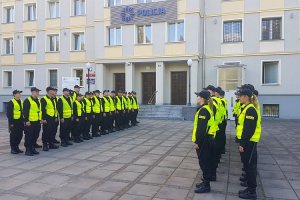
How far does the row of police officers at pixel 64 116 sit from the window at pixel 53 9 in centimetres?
1651

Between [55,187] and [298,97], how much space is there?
64.2 feet

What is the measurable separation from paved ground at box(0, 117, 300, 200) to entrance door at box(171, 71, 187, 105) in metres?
13.1

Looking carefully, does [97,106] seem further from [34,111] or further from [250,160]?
[250,160]

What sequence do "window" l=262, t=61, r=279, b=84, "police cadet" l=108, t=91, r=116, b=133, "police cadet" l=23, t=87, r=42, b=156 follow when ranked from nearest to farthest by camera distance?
1. "police cadet" l=23, t=87, r=42, b=156
2. "police cadet" l=108, t=91, r=116, b=133
3. "window" l=262, t=61, r=279, b=84

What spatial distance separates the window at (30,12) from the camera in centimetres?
2919

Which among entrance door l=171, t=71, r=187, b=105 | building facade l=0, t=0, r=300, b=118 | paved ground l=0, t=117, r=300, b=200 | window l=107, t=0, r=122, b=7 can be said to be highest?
window l=107, t=0, r=122, b=7

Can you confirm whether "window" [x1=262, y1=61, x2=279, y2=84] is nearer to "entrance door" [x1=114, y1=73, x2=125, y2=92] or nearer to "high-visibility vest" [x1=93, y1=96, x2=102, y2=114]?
"entrance door" [x1=114, y1=73, x2=125, y2=92]

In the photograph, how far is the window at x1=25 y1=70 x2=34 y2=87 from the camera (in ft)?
95.8

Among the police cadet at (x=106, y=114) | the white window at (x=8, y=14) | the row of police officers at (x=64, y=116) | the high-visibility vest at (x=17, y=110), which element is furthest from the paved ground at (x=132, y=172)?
the white window at (x=8, y=14)

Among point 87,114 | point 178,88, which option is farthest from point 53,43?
point 87,114

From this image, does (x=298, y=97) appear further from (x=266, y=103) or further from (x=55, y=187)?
(x=55, y=187)

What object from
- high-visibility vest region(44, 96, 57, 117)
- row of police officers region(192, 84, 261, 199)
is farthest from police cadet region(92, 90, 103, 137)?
row of police officers region(192, 84, 261, 199)

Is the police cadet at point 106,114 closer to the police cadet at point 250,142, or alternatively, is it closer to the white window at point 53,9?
the police cadet at point 250,142

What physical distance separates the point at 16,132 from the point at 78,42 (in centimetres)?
1935
